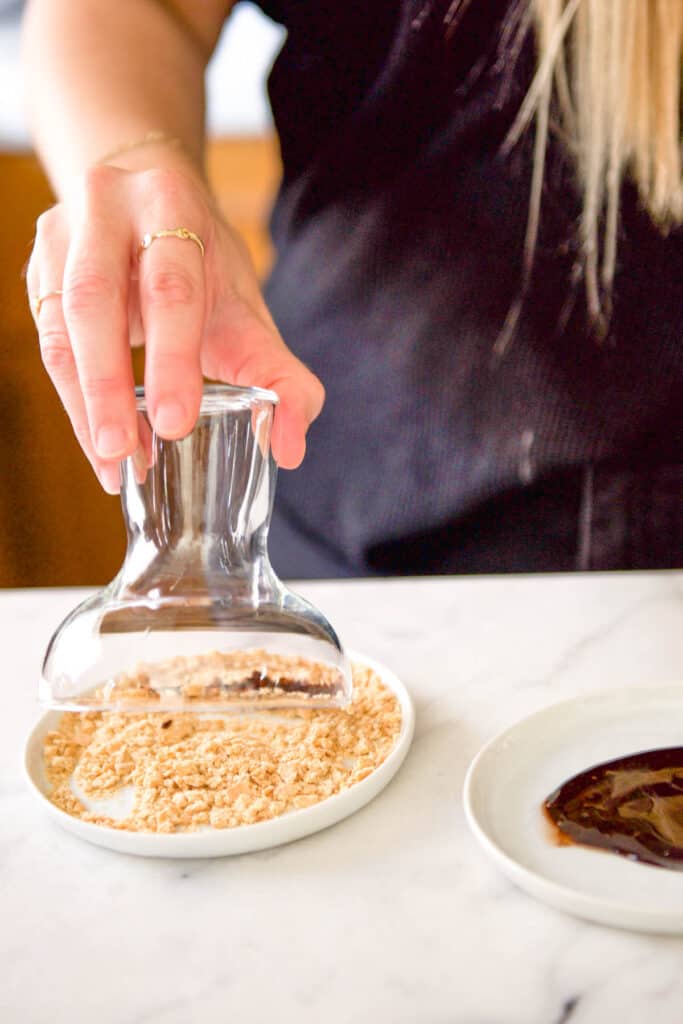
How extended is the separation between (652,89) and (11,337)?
4.25ft

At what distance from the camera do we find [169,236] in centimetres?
53

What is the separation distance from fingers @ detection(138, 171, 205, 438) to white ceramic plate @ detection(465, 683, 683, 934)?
0.20 m

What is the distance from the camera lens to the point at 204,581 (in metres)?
0.53

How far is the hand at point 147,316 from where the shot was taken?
0.48 m

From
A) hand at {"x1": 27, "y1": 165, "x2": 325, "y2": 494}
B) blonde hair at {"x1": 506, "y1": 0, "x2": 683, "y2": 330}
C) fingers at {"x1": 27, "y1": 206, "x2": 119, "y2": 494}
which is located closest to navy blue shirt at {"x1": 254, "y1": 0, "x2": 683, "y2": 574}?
blonde hair at {"x1": 506, "y1": 0, "x2": 683, "y2": 330}

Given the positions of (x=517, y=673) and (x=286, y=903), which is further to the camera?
(x=517, y=673)

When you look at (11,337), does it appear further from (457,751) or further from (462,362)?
(457,751)

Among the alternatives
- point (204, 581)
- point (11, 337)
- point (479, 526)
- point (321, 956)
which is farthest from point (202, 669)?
Result: point (11, 337)

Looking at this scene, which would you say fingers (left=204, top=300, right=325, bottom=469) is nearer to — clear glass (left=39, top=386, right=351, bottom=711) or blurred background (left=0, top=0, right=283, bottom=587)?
clear glass (left=39, top=386, right=351, bottom=711)

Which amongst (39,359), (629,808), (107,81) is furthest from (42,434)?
(629,808)

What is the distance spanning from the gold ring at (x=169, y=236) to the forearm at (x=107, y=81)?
0.14 m

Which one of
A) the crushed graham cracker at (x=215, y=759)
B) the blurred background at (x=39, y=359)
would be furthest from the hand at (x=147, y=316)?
the blurred background at (x=39, y=359)

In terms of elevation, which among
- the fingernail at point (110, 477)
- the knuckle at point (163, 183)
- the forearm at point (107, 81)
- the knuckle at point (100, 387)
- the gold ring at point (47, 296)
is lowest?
the fingernail at point (110, 477)

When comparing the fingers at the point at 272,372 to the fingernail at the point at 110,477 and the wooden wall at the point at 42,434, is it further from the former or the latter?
the wooden wall at the point at 42,434
